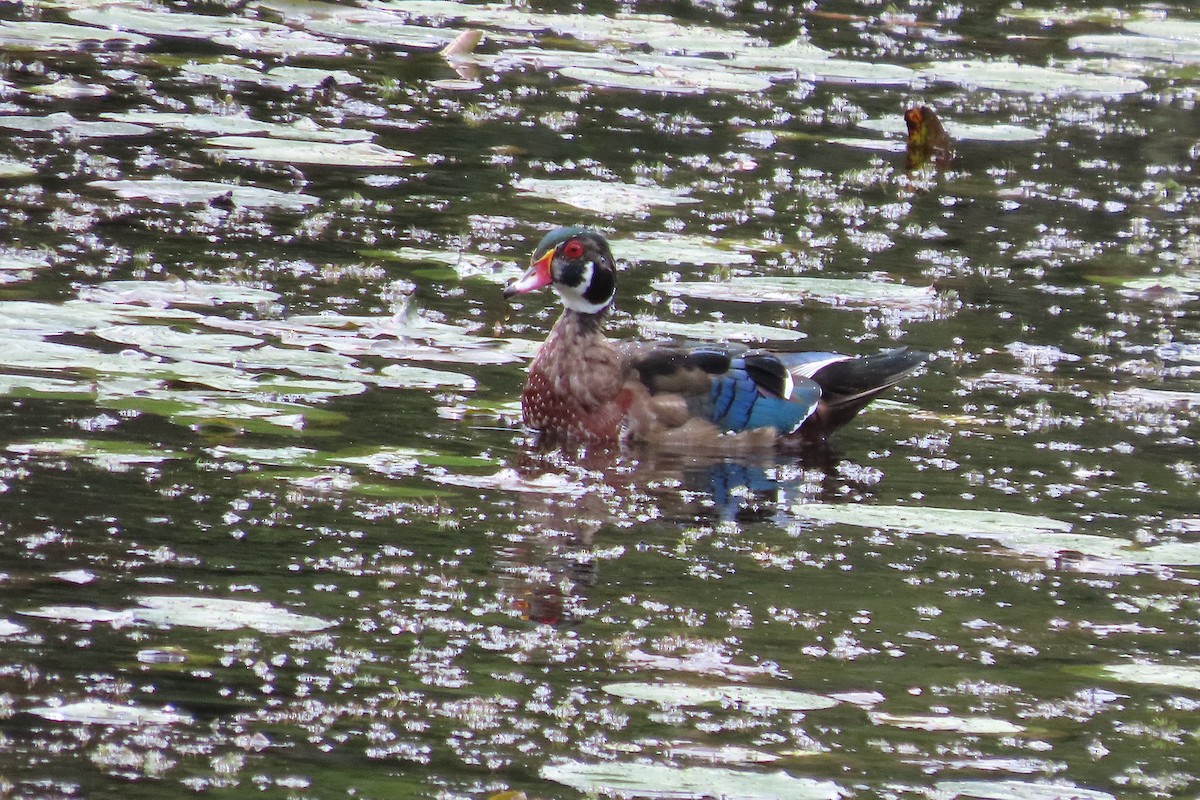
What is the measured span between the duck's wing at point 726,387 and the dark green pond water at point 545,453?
26cm

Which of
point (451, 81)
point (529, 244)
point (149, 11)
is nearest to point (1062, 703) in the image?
point (529, 244)

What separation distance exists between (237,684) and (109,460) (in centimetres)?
190

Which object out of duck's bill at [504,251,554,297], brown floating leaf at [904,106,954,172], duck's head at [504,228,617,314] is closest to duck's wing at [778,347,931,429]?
duck's head at [504,228,617,314]

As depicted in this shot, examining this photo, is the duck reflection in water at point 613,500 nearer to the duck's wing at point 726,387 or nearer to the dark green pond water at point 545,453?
the dark green pond water at point 545,453

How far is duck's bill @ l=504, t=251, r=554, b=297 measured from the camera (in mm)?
8516

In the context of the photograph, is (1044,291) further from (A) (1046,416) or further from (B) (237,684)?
(B) (237,684)

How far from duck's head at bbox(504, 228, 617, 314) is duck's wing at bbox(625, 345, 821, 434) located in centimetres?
34

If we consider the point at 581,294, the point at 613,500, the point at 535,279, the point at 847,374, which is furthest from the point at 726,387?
the point at 613,500

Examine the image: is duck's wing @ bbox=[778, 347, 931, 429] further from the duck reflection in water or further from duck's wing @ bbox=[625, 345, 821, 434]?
the duck reflection in water

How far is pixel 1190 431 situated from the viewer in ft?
27.7

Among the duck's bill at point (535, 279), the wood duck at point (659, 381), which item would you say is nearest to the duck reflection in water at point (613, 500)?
the wood duck at point (659, 381)

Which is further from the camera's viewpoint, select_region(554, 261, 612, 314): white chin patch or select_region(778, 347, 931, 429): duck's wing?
select_region(554, 261, 612, 314): white chin patch

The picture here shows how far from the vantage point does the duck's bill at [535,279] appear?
27.9ft

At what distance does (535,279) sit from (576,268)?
20 centimetres
